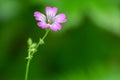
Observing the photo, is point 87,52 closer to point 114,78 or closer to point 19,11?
point 114,78

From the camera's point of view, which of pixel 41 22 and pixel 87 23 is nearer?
pixel 41 22

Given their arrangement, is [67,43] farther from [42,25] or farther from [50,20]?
[42,25]

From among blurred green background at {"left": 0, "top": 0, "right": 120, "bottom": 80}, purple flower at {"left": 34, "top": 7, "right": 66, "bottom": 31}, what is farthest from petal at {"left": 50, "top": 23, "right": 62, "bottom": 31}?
blurred green background at {"left": 0, "top": 0, "right": 120, "bottom": 80}

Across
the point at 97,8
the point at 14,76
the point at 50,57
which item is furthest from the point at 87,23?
the point at 14,76

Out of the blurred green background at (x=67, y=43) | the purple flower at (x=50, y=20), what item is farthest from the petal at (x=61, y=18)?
the blurred green background at (x=67, y=43)

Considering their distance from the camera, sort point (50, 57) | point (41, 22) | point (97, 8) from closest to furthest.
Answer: point (41, 22) → point (97, 8) → point (50, 57)

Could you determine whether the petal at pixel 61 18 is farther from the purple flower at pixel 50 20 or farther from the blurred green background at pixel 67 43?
the blurred green background at pixel 67 43
